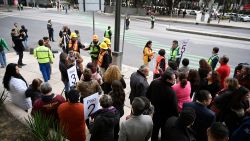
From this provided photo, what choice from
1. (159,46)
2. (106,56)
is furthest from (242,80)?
(159,46)

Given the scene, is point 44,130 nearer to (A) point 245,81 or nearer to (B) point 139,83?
(B) point 139,83

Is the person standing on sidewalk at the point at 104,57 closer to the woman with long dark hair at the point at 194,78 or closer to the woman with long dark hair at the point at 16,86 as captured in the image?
the woman with long dark hair at the point at 16,86

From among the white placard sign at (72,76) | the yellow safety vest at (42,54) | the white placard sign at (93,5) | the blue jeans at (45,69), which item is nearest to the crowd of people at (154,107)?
the white placard sign at (72,76)

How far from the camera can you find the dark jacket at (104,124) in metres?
3.97

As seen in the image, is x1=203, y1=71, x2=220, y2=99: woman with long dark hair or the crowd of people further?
x1=203, y1=71, x2=220, y2=99: woman with long dark hair

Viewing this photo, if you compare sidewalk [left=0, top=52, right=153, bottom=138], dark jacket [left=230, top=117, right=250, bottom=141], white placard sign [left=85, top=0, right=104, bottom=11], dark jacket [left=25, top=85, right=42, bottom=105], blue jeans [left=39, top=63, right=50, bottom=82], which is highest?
white placard sign [left=85, top=0, right=104, bottom=11]

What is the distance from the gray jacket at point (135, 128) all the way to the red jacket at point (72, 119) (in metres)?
0.91

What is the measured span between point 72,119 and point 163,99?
179 cm

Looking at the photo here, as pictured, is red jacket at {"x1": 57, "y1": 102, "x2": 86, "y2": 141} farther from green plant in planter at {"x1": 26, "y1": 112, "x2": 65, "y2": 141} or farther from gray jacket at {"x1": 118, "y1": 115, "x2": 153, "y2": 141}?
gray jacket at {"x1": 118, "y1": 115, "x2": 153, "y2": 141}

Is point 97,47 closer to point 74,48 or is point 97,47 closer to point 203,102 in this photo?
point 74,48

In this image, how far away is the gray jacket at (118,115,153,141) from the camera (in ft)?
12.8

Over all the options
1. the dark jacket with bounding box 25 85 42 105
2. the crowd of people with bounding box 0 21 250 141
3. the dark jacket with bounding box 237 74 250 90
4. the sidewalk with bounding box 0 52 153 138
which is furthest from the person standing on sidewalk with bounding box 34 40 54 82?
the dark jacket with bounding box 237 74 250 90

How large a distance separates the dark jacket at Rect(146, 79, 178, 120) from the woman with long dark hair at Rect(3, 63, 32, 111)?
304cm

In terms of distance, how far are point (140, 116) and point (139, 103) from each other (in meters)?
0.26
